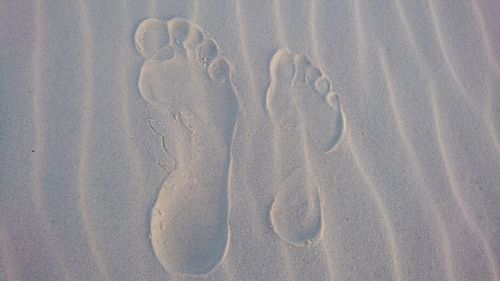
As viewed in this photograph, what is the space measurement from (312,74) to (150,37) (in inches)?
27.8

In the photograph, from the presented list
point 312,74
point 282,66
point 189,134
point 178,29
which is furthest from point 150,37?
point 312,74

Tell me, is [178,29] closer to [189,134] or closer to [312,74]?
[189,134]

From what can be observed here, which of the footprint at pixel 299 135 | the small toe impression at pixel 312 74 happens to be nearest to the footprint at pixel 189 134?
the footprint at pixel 299 135

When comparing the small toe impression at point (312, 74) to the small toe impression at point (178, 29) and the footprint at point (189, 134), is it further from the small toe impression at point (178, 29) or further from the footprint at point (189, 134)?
the small toe impression at point (178, 29)

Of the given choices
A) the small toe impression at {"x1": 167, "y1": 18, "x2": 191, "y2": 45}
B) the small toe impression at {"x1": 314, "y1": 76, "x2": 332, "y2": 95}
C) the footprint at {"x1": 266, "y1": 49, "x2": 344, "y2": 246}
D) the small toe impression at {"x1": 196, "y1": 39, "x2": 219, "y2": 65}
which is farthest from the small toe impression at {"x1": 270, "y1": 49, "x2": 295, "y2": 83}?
the small toe impression at {"x1": 167, "y1": 18, "x2": 191, "y2": 45}

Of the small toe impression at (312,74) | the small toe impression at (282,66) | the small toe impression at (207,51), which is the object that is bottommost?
the small toe impression at (312,74)

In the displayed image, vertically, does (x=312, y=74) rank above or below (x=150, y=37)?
below

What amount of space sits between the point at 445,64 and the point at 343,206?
83cm

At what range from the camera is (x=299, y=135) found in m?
1.71

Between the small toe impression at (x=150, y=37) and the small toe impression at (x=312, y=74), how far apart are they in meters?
0.62

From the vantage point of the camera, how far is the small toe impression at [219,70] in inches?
70.1

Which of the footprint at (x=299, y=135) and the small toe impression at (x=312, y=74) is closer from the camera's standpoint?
the footprint at (x=299, y=135)

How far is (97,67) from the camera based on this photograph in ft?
5.70

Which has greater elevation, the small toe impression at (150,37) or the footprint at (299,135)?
the small toe impression at (150,37)
